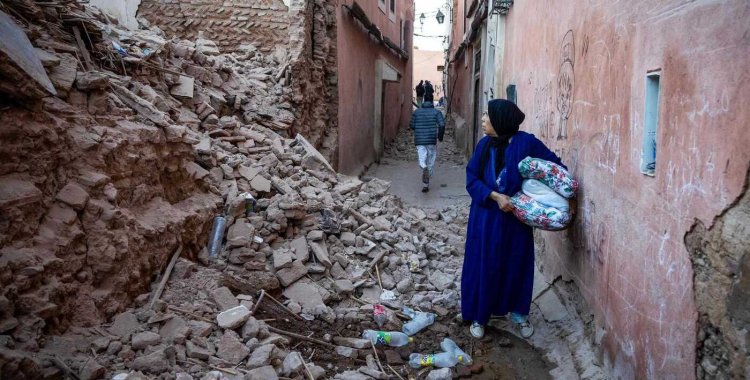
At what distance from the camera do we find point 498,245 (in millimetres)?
3859

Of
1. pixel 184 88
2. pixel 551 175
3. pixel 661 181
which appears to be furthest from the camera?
pixel 184 88

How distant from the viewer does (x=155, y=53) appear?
5.56 meters

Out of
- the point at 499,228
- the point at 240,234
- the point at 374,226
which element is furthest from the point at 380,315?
the point at 374,226

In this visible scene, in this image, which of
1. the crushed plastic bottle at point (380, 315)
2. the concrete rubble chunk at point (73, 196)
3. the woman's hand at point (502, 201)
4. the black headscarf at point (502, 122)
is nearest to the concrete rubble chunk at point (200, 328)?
the concrete rubble chunk at point (73, 196)

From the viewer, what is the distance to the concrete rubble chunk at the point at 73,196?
10.2 ft

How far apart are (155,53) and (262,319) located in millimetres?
3254

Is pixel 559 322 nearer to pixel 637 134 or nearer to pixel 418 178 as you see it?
pixel 637 134

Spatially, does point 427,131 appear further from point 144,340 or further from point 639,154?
point 144,340

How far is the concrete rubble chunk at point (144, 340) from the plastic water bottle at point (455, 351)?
199cm

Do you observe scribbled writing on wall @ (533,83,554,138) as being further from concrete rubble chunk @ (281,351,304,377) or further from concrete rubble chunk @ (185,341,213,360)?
concrete rubble chunk @ (185,341,213,360)

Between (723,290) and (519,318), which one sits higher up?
(723,290)

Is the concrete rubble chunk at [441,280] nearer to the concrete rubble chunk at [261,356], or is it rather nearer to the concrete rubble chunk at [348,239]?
the concrete rubble chunk at [348,239]

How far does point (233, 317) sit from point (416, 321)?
1.54 metres

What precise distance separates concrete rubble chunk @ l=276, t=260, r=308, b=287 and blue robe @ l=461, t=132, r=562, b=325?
4.53 feet
